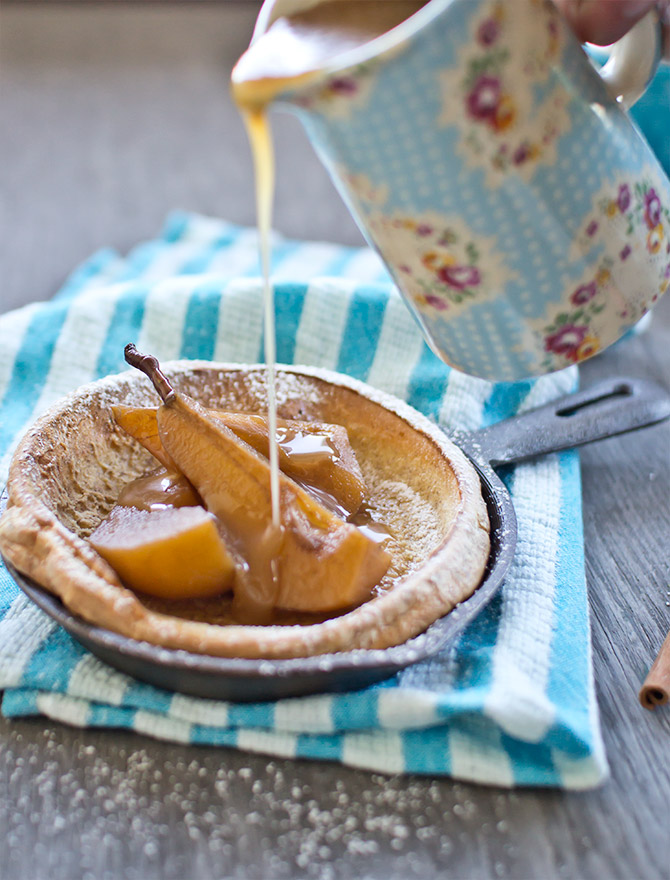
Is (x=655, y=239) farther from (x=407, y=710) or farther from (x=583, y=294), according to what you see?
(x=407, y=710)

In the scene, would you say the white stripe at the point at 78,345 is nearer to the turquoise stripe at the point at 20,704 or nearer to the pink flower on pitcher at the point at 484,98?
the turquoise stripe at the point at 20,704

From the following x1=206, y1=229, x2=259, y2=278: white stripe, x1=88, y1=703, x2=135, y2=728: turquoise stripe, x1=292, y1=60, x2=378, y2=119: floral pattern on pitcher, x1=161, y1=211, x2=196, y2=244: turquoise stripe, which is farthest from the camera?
x1=161, y1=211, x2=196, y2=244: turquoise stripe

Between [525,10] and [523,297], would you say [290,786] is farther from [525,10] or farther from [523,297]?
[525,10]

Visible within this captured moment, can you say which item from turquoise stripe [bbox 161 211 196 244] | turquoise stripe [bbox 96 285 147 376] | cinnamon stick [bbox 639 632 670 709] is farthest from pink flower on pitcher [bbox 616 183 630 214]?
turquoise stripe [bbox 161 211 196 244]

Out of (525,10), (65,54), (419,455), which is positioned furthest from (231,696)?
(65,54)

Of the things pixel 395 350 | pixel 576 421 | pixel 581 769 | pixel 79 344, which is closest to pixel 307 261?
pixel 395 350

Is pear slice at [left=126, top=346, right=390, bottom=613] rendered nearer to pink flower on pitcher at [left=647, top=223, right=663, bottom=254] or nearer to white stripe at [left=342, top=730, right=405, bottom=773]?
white stripe at [left=342, top=730, right=405, bottom=773]
